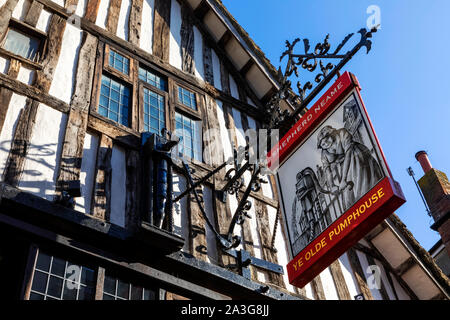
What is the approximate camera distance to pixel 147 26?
9.48m

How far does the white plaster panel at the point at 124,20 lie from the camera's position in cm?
884

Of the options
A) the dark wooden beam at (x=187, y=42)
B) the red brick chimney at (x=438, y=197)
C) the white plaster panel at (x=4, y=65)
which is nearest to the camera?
the white plaster panel at (x=4, y=65)

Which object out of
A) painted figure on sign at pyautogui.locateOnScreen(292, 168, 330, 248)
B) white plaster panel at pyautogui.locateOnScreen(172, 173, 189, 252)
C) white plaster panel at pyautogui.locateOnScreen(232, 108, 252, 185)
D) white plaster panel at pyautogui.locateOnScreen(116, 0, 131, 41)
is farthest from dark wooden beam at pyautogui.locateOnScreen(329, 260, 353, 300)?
white plaster panel at pyautogui.locateOnScreen(116, 0, 131, 41)

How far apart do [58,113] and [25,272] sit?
248 centimetres

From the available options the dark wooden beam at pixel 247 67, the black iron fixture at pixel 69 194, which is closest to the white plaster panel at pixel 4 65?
the black iron fixture at pixel 69 194

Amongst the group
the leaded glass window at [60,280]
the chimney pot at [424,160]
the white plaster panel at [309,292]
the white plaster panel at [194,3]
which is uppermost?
the chimney pot at [424,160]

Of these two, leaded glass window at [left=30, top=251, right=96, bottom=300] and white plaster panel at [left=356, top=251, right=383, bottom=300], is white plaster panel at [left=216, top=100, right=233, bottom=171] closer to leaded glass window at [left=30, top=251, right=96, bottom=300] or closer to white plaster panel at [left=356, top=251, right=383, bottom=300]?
white plaster panel at [left=356, top=251, right=383, bottom=300]

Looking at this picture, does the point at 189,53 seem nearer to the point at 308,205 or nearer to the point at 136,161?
the point at 136,161

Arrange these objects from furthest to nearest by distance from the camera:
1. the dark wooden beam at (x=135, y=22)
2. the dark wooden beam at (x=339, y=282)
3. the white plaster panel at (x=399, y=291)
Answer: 1. the white plaster panel at (x=399, y=291)
2. the dark wooden beam at (x=135, y=22)
3. the dark wooden beam at (x=339, y=282)

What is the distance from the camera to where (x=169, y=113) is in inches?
326

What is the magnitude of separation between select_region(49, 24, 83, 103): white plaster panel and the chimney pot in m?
16.1

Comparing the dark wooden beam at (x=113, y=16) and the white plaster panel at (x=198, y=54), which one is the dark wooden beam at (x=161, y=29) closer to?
the white plaster panel at (x=198, y=54)

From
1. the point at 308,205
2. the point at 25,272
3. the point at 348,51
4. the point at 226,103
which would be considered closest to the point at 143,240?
the point at 25,272

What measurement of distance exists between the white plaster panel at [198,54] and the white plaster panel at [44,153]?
3.67 meters
